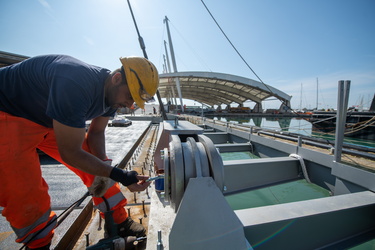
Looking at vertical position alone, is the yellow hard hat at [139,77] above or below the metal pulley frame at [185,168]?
above

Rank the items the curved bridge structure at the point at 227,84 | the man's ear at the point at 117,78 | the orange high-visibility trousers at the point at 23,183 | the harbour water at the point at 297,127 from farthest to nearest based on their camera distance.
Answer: the curved bridge structure at the point at 227,84 < the harbour water at the point at 297,127 < the man's ear at the point at 117,78 < the orange high-visibility trousers at the point at 23,183

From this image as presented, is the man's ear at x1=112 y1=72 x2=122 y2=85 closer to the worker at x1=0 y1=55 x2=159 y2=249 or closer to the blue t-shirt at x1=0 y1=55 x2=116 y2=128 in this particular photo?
the worker at x1=0 y1=55 x2=159 y2=249

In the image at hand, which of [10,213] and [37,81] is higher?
[37,81]

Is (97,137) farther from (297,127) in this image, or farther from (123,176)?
(297,127)

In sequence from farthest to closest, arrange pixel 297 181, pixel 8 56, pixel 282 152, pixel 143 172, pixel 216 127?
pixel 8 56
pixel 216 127
pixel 282 152
pixel 297 181
pixel 143 172

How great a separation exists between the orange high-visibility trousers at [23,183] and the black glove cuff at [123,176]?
2.06 ft

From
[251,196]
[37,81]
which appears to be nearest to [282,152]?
[251,196]

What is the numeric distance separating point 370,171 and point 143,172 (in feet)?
12.9

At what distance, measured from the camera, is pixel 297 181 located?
3.91 meters

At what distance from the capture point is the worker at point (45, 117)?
3.48 feet

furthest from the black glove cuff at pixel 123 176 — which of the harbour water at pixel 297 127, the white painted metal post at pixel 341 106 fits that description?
the harbour water at pixel 297 127

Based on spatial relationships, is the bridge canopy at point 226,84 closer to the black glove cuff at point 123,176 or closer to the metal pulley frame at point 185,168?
the metal pulley frame at point 185,168

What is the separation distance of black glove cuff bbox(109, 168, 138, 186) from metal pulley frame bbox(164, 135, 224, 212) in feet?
0.84

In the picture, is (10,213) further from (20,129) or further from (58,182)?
(58,182)
